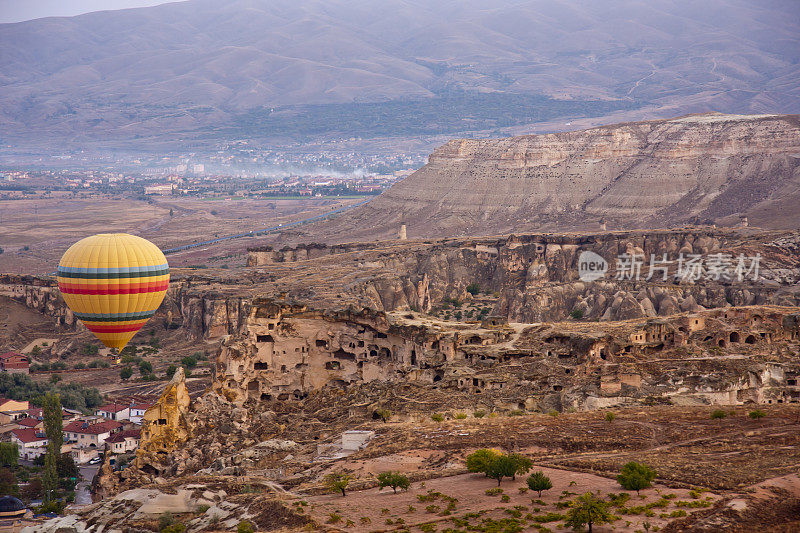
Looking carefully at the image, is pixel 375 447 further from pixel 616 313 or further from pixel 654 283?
pixel 654 283

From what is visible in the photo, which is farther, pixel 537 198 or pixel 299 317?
pixel 537 198

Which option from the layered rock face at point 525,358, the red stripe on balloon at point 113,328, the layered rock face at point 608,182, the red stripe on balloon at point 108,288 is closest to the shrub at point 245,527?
the layered rock face at point 525,358

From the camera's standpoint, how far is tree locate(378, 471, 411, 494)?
27469mm

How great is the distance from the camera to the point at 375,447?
3322 cm

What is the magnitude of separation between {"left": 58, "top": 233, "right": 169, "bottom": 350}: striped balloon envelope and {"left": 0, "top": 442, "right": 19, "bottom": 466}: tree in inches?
271

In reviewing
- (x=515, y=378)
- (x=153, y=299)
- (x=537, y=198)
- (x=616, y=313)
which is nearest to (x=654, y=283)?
(x=616, y=313)

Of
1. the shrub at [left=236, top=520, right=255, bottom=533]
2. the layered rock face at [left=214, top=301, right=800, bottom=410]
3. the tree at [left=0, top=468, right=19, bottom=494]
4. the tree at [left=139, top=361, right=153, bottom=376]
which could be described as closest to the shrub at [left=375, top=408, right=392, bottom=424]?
the layered rock face at [left=214, top=301, right=800, bottom=410]

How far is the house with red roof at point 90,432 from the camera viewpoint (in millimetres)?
58500

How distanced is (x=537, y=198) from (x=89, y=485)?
107960 millimetres

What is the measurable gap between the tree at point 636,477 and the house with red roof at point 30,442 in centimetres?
3922

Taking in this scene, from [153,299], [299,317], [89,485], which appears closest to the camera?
[299,317]

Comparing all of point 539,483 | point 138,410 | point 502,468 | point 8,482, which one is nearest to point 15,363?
point 138,410

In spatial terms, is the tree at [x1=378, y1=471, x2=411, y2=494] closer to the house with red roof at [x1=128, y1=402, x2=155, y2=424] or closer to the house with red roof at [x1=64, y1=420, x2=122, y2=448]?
the house with red roof at [x1=64, y1=420, x2=122, y2=448]

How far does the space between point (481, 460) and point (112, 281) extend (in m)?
30.9
